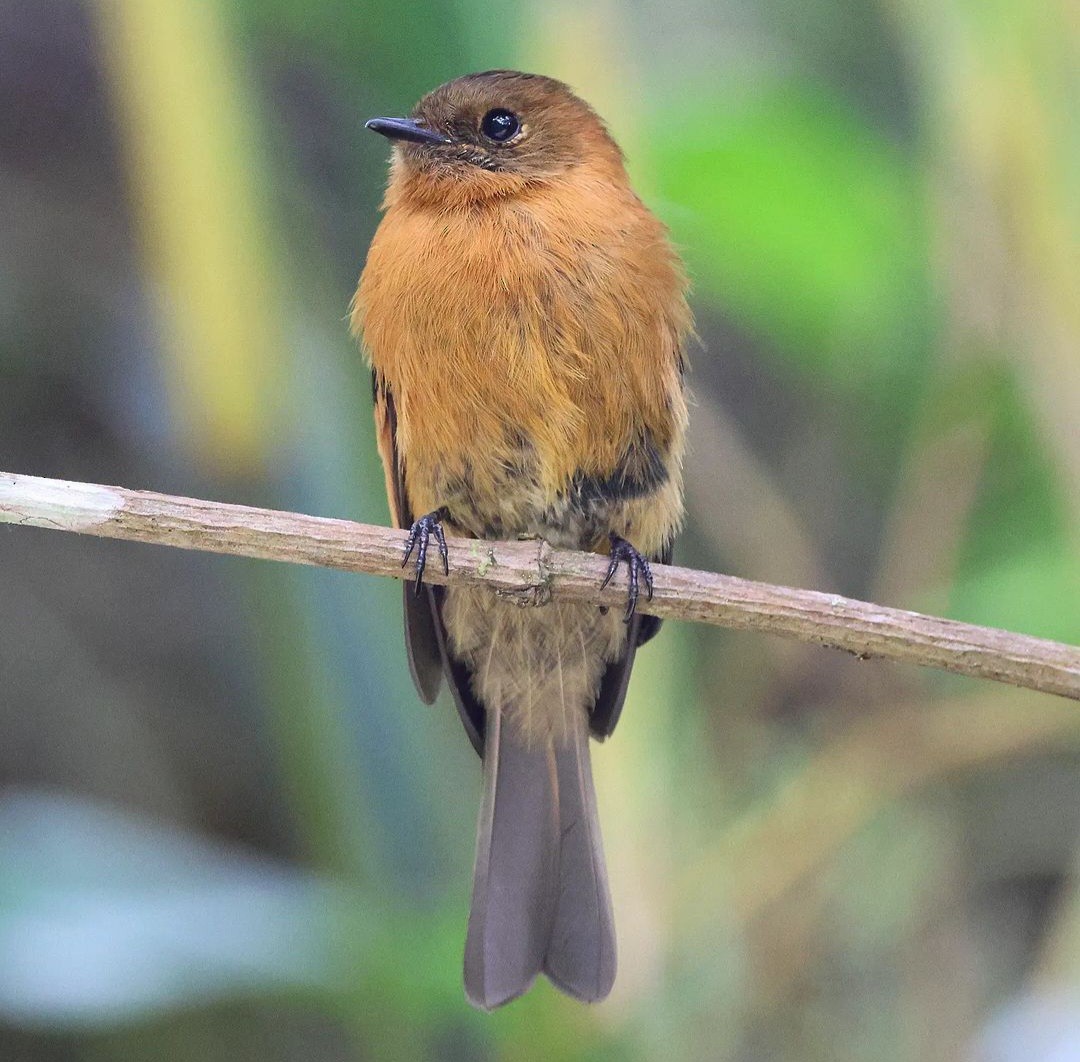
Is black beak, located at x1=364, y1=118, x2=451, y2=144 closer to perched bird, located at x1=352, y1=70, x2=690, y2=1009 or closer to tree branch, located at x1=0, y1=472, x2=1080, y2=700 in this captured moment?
perched bird, located at x1=352, y1=70, x2=690, y2=1009

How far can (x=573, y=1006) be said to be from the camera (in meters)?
2.47

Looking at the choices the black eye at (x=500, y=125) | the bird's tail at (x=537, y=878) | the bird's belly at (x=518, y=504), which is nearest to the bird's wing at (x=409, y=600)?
the bird's belly at (x=518, y=504)

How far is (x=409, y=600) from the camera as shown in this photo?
2.53 m

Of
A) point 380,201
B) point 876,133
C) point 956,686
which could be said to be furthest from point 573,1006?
point 876,133

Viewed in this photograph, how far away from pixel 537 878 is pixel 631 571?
24.4 inches

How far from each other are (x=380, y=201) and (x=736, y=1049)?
1926 mm

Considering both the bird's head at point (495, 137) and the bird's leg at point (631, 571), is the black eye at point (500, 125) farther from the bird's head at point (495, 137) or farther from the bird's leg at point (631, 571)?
the bird's leg at point (631, 571)

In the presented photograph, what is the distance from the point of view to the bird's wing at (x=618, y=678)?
8.56ft

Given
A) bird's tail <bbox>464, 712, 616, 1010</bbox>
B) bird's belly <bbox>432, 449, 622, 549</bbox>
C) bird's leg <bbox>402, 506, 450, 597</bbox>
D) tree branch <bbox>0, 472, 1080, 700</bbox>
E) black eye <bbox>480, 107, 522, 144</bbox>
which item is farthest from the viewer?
black eye <bbox>480, 107, 522, 144</bbox>

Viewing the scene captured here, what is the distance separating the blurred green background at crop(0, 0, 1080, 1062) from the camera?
2438 millimetres

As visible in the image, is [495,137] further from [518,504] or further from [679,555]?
[679,555]

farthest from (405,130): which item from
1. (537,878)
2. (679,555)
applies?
(679,555)

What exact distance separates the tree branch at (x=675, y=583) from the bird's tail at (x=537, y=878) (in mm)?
621

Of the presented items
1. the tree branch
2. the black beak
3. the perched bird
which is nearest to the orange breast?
the perched bird
